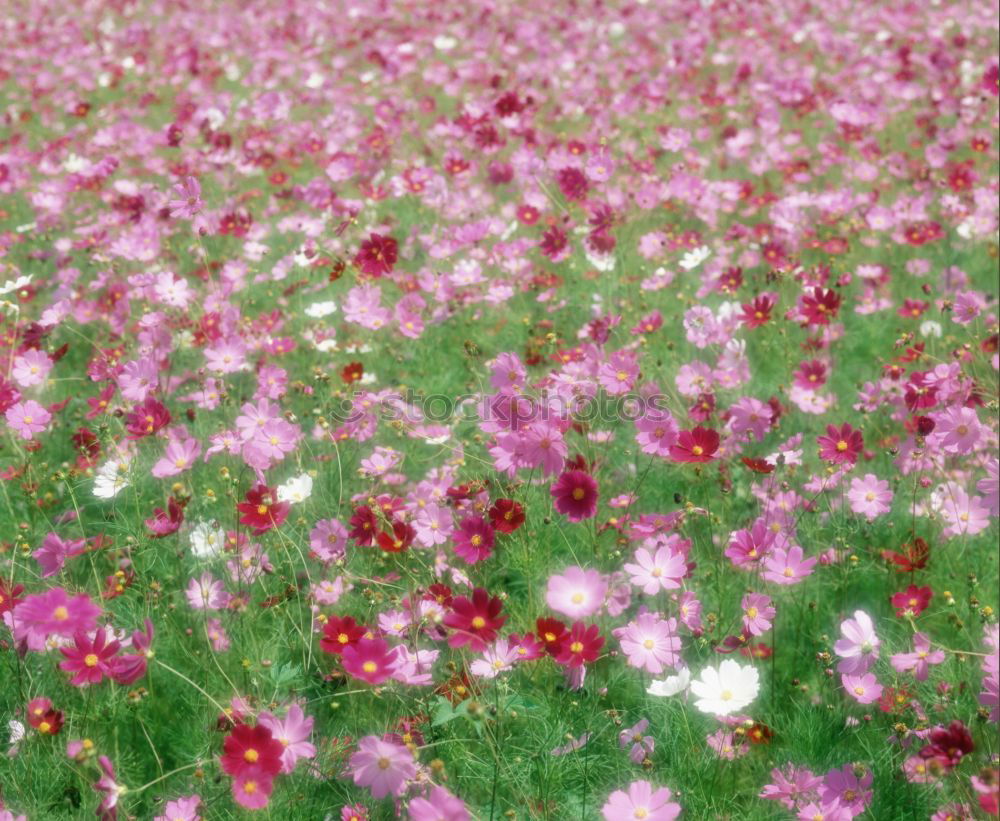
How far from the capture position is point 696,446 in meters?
2.00

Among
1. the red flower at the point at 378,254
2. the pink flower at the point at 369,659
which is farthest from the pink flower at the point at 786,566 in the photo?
the red flower at the point at 378,254

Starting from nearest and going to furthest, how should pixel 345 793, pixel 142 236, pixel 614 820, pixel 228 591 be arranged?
pixel 614 820
pixel 345 793
pixel 228 591
pixel 142 236

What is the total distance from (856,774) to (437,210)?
3284mm

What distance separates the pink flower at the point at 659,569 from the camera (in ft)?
6.07

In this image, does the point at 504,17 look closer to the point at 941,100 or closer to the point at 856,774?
the point at 941,100

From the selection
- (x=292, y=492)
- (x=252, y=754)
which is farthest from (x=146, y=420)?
(x=252, y=754)

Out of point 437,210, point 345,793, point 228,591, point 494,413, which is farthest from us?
point 437,210

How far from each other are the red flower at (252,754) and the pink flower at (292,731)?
3.8 inches

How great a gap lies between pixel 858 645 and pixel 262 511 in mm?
1290

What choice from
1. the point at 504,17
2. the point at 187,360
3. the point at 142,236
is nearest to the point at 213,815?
the point at 187,360

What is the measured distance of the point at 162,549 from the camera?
2.36 meters

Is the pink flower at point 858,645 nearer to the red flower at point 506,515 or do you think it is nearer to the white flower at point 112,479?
the red flower at point 506,515

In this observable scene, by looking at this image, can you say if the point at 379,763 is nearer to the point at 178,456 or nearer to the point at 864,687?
the point at 864,687

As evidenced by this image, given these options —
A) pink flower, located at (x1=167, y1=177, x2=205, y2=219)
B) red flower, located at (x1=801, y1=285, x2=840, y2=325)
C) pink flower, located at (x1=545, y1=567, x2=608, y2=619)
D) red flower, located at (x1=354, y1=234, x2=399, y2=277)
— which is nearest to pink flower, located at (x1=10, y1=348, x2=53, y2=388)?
pink flower, located at (x1=167, y1=177, x2=205, y2=219)
